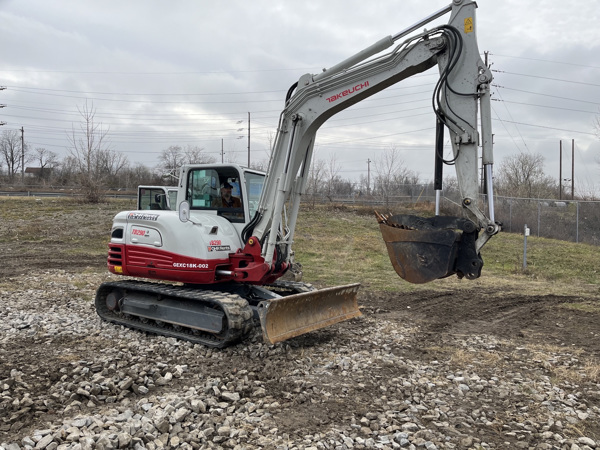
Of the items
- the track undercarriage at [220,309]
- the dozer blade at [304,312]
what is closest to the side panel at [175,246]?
the track undercarriage at [220,309]

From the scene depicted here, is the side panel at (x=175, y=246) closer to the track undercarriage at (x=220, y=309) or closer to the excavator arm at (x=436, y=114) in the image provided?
the track undercarriage at (x=220, y=309)

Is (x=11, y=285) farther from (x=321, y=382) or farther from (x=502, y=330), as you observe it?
(x=502, y=330)

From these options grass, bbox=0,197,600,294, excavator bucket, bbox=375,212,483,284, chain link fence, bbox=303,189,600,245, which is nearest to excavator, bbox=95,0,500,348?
excavator bucket, bbox=375,212,483,284

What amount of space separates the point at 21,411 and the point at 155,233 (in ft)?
10.5

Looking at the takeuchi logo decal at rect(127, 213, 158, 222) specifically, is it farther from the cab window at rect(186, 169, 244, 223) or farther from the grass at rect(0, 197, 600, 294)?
the grass at rect(0, 197, 600, 294)

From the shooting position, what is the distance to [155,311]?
7.08 metres

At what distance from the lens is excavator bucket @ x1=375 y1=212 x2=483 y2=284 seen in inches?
208

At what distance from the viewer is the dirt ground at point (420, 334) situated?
462 cm

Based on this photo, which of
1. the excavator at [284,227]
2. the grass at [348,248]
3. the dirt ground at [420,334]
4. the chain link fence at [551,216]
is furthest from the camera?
the chain link fence at [551,216]

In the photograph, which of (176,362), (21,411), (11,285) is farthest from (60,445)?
(11,285)

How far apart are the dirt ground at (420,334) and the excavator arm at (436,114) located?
1.45 meters

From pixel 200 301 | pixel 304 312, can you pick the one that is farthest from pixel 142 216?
pixel 304 312

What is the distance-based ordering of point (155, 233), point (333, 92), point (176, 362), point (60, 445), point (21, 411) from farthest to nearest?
1. point (155, 233)
2. point (333, 92)
3. point (176, 362)
4. point (21, 411)
5. point (60, 445)

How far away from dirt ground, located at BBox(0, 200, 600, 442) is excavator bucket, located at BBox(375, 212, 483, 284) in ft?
4.23
